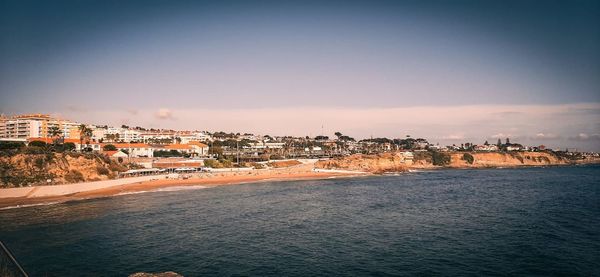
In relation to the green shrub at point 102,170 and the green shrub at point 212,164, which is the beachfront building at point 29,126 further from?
the green shrub at point 102,170

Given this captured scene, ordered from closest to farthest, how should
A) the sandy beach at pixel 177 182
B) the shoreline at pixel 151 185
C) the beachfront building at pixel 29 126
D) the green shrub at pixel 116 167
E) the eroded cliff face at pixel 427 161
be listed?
the shoreline at pixel 151 185
the sandy beach at pixel 177 182
the green shrub at pixel 116 167
the eroded cliff face at pixel 427 161
the beachfront building at pixel 29 126

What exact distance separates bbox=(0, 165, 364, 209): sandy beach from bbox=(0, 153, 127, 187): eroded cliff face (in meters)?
4.83

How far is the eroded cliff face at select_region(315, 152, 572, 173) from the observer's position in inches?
5591

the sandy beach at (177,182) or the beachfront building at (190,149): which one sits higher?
the beachfront building at (190,149)

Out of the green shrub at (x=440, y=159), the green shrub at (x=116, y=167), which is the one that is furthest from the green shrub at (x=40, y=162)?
the green shrub at (x=440, y=159)

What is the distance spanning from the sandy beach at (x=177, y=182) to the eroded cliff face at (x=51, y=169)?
4.83m

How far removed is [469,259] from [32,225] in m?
43.8

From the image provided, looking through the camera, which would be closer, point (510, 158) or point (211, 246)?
point (211, 246)

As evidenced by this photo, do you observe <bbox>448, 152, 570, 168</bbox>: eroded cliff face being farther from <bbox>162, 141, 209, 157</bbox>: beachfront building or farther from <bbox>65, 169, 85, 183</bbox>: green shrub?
<bbox>65, 169, 85, 183</bbox>: green shrub

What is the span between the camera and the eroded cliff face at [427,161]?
466 feet

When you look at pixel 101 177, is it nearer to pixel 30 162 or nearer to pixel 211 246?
pixel 30 162

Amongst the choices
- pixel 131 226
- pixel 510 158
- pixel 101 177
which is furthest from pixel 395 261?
pixel 510 158

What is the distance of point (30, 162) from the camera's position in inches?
2591

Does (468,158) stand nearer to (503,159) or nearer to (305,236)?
(503,159)
